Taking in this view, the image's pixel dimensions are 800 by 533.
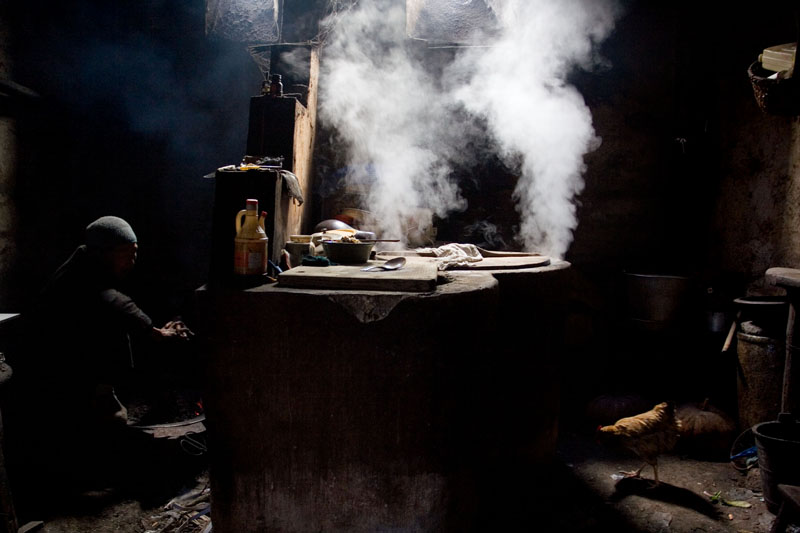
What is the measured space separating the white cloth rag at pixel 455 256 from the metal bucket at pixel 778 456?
2394 millimetres

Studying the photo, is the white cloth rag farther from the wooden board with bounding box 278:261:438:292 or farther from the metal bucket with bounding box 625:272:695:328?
the metal bucket with bounding box 625:272:695:328

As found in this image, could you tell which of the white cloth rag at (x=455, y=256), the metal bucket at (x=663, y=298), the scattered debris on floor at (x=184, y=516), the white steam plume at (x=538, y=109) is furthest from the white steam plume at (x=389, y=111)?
the scattered debris on floor at (x=184, y=516)

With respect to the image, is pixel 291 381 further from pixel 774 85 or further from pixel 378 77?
pixel 378 77

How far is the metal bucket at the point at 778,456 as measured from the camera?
3.72 m

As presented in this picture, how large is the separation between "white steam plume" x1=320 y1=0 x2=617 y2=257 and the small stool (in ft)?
11.5

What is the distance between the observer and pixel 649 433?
4152mm

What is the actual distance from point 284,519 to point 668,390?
4283 millimetres

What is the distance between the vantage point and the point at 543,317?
3.95m

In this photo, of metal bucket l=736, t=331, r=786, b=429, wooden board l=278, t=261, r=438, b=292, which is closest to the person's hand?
wooden board l=278, t=261, r=438, b=292

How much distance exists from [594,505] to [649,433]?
0.70 meters

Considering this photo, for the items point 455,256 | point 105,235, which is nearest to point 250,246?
point 455,256

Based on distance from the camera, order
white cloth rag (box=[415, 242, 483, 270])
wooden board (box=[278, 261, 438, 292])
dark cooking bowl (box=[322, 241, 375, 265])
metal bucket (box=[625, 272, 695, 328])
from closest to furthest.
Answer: wooden board (box=[278, 261, 438, 292]) < dark cooking bowl (box=[322, 241, 375, 265]) < white cloth rag (box=[415, 242, 483, 270]) < metal bucket (box=[625, 272, 695, 328])

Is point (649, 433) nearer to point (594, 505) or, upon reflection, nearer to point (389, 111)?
point (594, 505)

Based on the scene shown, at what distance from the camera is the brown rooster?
4.15 metres
